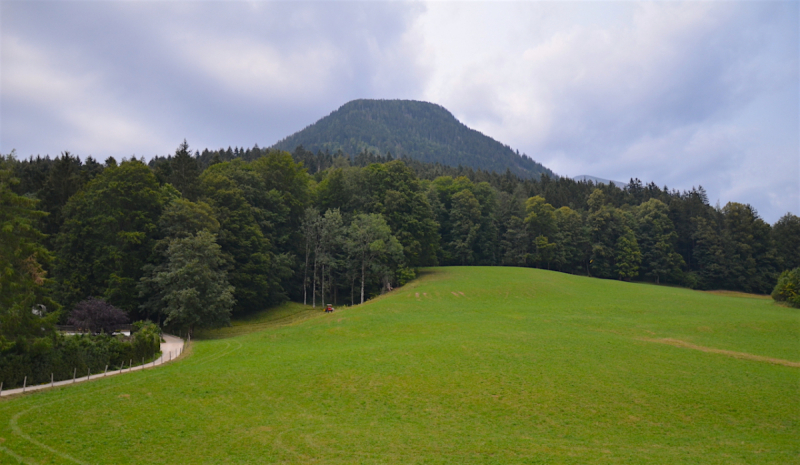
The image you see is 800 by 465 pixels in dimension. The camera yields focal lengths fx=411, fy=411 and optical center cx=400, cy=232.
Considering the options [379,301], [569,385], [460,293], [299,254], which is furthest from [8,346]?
[299,254]

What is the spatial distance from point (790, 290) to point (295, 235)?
6537 cm

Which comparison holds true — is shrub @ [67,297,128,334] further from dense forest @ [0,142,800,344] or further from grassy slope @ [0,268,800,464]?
grassy slope @ [0,268,800,464]

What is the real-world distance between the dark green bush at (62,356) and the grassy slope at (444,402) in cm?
318

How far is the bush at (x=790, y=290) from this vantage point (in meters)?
45.3

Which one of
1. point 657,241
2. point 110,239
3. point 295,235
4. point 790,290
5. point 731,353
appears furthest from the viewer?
point 657,241

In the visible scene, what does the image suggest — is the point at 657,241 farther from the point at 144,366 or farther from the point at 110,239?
the point at 110,239

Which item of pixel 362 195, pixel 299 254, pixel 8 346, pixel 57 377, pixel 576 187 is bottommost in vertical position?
pixel 57 377

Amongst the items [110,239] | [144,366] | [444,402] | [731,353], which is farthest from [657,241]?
[110,239]

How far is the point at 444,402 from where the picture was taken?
67.5ft

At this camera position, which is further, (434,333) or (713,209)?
(713,209)

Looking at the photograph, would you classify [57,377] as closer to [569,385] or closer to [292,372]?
[292,372]

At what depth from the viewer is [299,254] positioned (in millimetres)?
69000

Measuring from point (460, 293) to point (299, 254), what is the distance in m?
29.3

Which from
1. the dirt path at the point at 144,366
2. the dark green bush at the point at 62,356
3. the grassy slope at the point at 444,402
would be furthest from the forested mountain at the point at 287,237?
the grassy slope at the point at 444,402
